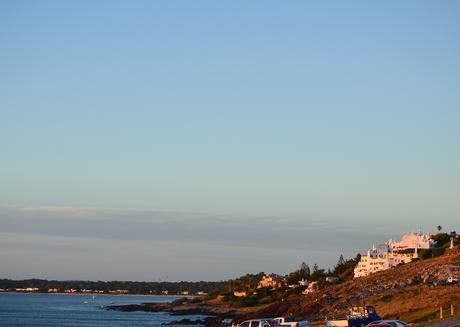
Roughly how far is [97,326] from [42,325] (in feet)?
31.7

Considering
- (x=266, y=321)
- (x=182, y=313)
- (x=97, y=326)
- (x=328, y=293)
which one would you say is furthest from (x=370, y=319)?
(x=182, y=313)

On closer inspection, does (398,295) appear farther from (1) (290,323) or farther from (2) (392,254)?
(2) (392,254)

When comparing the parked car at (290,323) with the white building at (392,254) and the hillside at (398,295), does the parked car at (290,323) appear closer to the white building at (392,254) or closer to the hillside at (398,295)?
the hillside at (398,295)

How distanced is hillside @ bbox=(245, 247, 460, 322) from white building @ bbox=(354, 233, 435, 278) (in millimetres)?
29046

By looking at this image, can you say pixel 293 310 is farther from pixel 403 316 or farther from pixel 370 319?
pixel 370 319

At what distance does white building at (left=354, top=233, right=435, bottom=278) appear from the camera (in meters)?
164

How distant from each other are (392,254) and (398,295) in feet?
253

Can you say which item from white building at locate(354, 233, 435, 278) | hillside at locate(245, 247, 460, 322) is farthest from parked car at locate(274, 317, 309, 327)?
white building at locate(354, 233, 435, 278)

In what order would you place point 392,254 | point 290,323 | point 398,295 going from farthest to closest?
point 392,254 → point 398,295 → point 290,323

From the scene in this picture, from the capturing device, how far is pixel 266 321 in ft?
201

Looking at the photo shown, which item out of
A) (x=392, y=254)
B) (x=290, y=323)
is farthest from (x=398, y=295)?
(x=392, y=254)

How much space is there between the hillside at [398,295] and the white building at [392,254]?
Answer: 29.0m

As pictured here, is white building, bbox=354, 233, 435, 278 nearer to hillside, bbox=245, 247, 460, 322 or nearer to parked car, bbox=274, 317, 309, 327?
hillside, bbox=245, 247, 460, 322

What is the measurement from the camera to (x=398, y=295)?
99688 millimetres
